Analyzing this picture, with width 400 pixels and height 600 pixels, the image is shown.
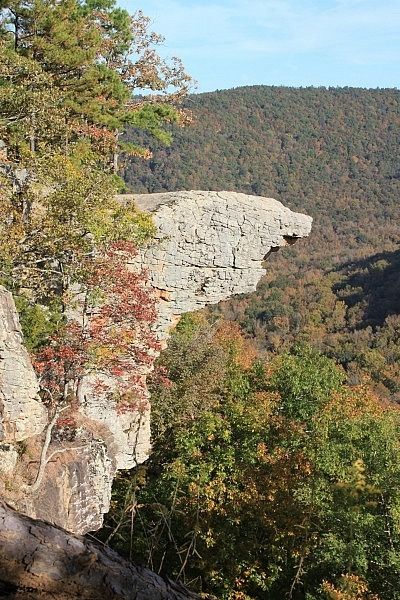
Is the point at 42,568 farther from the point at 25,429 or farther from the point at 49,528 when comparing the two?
the point at 25,429

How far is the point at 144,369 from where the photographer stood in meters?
13.4

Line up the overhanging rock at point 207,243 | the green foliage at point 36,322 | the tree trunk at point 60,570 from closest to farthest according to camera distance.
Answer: the tree trunk at point 60,570, the green foliage at point 36,322, the overhanging rock at point 207,243

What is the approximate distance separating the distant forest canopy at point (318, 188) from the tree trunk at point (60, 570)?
3459 cm

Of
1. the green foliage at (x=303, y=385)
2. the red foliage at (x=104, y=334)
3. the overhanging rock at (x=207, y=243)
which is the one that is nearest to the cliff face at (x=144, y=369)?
the overhanging rock at (x=207, y=243)

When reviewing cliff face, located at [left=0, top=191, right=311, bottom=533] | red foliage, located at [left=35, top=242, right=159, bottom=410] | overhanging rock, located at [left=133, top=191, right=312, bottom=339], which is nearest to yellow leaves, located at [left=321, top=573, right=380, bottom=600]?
cliff face, located at [left=0, top=191, right=311, bottom=533]

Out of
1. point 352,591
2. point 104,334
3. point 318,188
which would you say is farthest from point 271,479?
point 318,188

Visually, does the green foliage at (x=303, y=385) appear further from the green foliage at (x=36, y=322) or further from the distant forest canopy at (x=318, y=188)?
the distant forest canopy at (x=318, y=188)

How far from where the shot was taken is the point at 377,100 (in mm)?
90688

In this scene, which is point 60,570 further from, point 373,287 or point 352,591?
point 373,287

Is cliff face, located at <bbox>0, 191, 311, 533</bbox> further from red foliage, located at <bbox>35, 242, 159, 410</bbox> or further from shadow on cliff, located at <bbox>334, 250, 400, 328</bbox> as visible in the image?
shadow on cliff, located at <bbox>334, 250, 400, 328</bbox>

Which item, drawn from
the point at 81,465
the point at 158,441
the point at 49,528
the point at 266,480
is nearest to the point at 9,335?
the point at 81,465

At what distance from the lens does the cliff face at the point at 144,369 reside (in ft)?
28.0

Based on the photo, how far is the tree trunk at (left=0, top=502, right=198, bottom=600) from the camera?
5.16 feet

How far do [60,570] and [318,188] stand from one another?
76820mm
